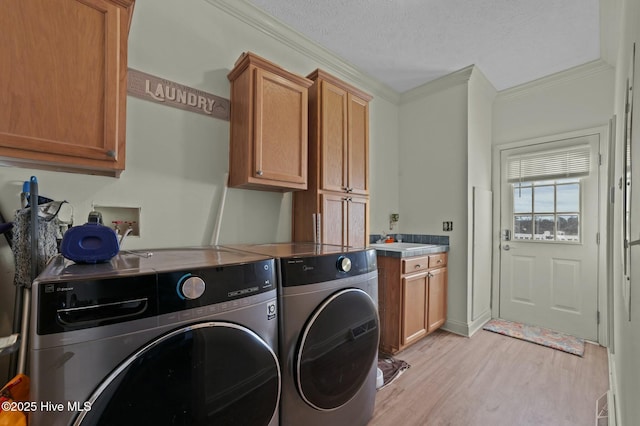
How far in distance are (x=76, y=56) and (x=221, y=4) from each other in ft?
3.78

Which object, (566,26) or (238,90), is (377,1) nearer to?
(238,90)

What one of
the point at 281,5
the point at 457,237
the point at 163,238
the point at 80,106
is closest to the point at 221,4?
the point at 281,5

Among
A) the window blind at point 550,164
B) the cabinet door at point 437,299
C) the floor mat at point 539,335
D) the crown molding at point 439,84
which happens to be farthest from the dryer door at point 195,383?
the window blind at point 550,164

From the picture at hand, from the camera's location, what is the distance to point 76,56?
3.64 ft

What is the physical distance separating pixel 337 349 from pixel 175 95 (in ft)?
5.70

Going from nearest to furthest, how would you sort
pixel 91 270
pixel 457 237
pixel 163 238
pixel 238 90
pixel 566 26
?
pixel 91 270 < pixel 163 238 < pixel 238 90 < pixel 566 26 < pixel 457 237

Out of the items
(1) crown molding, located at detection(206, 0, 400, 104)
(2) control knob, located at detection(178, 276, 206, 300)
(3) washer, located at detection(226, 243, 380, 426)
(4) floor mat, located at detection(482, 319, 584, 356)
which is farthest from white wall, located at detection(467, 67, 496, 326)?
(2) control knob, located at detection(178, 276, 206, 300)

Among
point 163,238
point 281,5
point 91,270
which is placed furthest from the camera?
point 281,5

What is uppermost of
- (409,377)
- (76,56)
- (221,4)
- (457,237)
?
(221,4)

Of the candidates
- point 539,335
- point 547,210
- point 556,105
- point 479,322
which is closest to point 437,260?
point 479,322

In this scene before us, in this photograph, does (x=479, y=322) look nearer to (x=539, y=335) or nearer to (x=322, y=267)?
(x=539, y=335)

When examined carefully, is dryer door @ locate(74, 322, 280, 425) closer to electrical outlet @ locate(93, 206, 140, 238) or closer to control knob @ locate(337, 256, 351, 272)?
control knob @ locate(337, 256, 351, 272)

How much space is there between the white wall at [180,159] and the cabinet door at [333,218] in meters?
0.34

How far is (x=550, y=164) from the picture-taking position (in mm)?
2959
